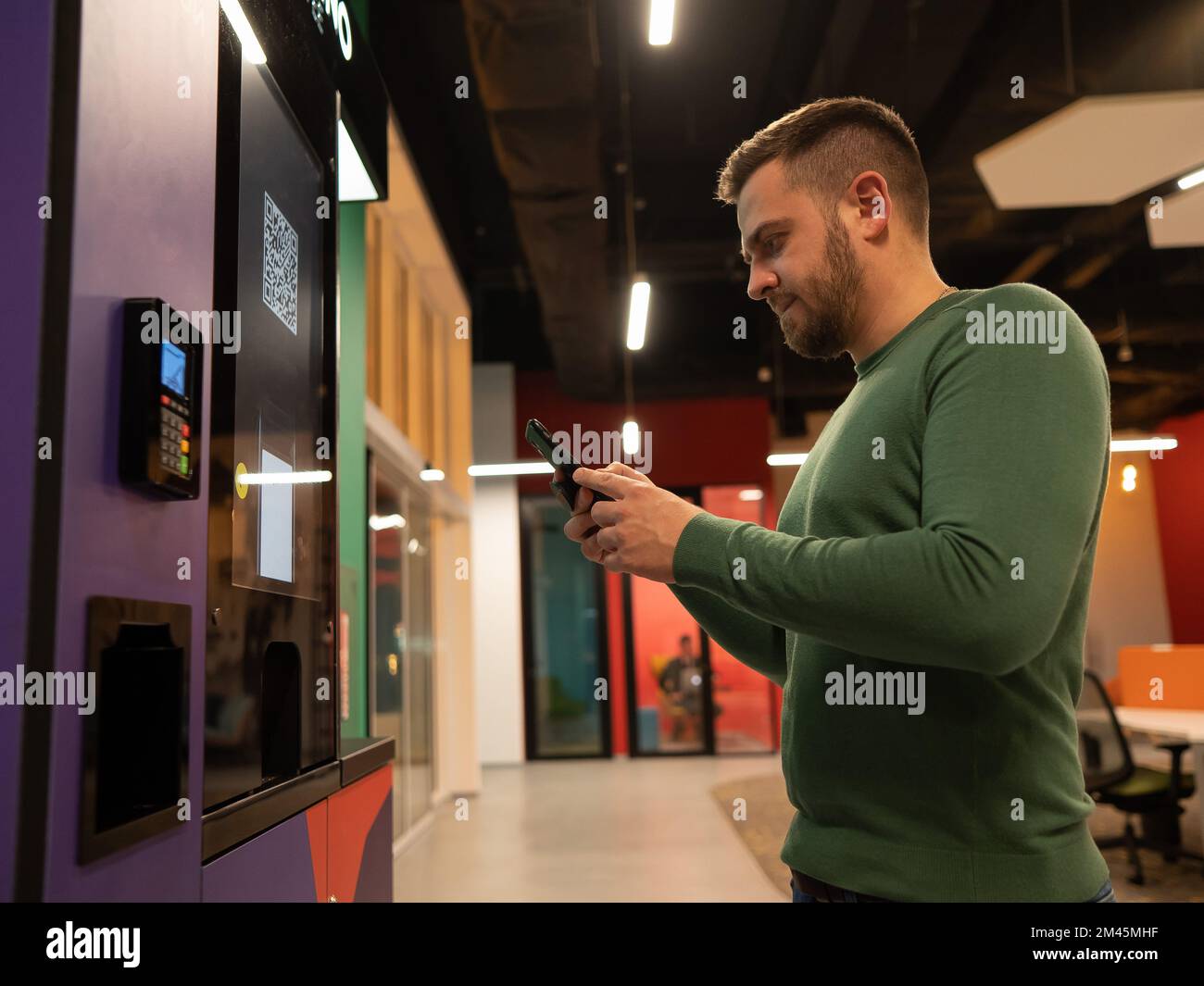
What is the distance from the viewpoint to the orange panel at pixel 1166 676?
5732 millimetres

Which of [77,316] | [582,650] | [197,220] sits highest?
[197,220]

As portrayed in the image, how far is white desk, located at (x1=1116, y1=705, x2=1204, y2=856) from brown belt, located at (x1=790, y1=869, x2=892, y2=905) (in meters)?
3.91

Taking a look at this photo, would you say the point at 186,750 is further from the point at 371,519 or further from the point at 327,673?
the point at 371,519

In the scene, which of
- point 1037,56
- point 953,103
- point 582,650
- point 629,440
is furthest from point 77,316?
point 582,650

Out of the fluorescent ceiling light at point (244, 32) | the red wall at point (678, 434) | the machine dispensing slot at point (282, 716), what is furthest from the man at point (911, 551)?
the red wall at point (678, 434)

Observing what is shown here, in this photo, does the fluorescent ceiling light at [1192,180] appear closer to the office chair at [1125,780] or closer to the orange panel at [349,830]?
the office chair at [1125,780]

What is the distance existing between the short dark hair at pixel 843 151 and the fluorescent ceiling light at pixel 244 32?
70 centimetres

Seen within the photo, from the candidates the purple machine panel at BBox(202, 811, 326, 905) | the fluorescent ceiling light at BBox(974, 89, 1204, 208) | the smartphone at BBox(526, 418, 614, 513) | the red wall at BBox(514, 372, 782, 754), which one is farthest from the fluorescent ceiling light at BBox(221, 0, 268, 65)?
the red wall at BBox(514, 372, 782, 754)

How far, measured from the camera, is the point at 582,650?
11.0 metres

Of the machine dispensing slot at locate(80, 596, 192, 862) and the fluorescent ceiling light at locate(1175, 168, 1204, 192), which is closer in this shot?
the machine dispensing slot at locate(80, 596, 192, 862)

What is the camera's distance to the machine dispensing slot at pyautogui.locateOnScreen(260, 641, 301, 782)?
1363 mm

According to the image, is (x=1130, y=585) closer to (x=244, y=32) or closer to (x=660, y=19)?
(x=660, y=19)

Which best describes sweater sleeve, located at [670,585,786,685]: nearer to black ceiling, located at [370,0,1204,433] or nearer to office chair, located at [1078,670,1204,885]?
black ceiling, located at [370,0,1204,433]
